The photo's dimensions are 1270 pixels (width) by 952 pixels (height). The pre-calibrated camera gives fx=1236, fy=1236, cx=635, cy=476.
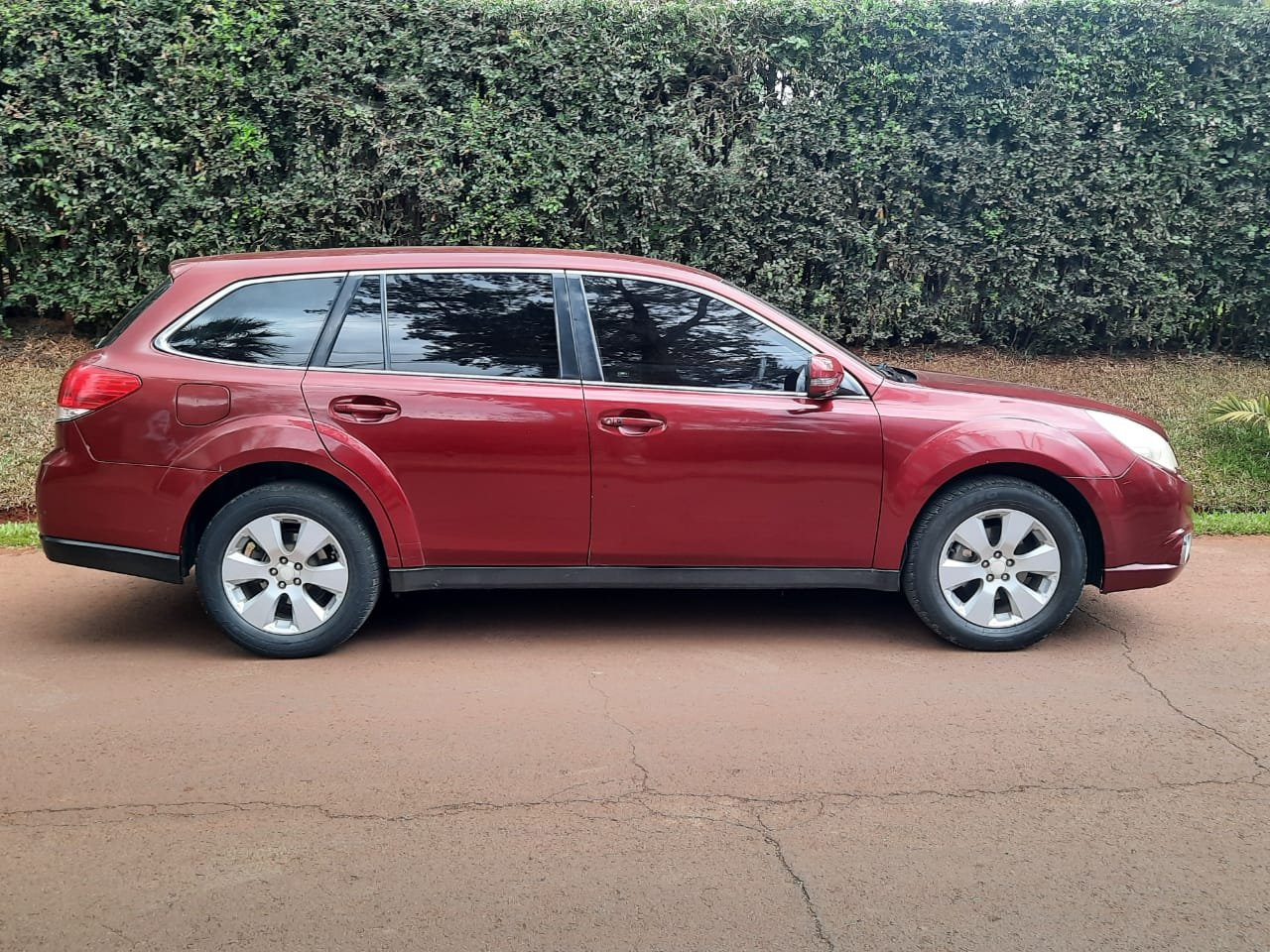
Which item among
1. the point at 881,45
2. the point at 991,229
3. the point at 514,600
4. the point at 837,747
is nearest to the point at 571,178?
the point at 881,45

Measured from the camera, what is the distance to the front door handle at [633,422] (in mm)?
5508

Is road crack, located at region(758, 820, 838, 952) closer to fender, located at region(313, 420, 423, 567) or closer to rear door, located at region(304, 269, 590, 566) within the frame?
rear door, located at region(304, 269, 590, 566)

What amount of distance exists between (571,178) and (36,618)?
540cm

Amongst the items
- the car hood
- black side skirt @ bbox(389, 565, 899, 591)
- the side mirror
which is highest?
the side mirror

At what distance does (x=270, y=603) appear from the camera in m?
5.43

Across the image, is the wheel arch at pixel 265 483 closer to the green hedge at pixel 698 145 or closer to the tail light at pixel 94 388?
the tail light at pixel 94 388

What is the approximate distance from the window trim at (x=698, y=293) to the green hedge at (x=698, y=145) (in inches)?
170

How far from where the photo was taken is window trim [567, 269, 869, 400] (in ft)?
18.4

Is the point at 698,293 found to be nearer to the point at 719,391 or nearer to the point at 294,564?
the point at 719,391

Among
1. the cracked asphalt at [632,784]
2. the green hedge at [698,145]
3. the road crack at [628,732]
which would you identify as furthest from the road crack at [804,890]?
the green hedge at [698,145]

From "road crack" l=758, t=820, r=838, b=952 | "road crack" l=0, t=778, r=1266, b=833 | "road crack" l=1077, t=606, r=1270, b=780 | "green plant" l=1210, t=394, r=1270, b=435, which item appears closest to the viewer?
"road crack" l=758, t=820, r=838, b=952

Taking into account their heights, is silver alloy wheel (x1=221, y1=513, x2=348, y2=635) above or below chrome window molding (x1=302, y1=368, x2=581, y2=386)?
below

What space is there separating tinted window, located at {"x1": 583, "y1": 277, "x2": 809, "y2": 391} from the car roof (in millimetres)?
121

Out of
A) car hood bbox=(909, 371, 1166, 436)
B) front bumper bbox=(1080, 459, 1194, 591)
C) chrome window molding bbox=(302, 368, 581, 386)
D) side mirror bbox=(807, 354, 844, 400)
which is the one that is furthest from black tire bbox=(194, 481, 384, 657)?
front bumper bbox=(1080, 459, 1194, 591)
